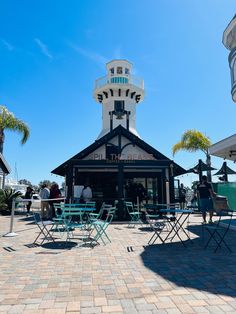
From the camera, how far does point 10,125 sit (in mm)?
19625

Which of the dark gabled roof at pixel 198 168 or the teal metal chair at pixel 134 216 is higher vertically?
the dark gabled roof at pixel 198 168

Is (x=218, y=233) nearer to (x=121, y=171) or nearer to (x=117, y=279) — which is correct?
(x=117, y=279)

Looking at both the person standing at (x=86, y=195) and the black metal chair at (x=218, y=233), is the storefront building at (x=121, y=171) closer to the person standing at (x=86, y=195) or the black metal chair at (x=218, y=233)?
the person standing at (x=86, y=195)

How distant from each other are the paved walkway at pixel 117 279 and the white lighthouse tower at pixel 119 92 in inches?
828

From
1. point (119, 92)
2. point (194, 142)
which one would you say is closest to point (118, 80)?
point (119, 92)

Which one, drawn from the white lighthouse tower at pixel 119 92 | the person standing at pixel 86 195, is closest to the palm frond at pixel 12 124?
the white lighthouse tower at pixel 119 92

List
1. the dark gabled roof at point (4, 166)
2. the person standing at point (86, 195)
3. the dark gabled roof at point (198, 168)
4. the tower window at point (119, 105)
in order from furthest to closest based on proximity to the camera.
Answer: the tower window at point (119, 105)
the dark gabled roof at point (4, 166)
the dark gabled roof at point (198, 168)
the person standing at point (86, 195)

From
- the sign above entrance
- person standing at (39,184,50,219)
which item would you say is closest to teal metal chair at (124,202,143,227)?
person standing at (39,184,50,219)

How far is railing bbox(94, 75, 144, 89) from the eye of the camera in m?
28.6

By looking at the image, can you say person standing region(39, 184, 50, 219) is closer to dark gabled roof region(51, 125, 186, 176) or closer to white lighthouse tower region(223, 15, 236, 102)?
dark gabled roof region(51, 125, 186, 176)

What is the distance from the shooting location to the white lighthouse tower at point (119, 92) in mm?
27281

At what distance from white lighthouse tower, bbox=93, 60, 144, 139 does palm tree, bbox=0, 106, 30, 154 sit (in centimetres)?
828

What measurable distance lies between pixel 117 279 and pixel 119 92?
83.9ft

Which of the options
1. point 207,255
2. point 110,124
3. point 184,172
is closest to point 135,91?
point 110,124
